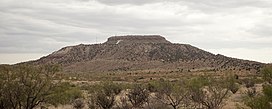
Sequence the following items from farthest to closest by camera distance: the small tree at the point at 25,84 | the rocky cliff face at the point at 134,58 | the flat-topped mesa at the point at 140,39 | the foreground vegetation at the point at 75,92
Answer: the flat-topped mesa at the point at 140,39
the rocky cliff face at the point at 134,58
the small tree at the point at 25,84
the foreground vegetation at the point at 75,92

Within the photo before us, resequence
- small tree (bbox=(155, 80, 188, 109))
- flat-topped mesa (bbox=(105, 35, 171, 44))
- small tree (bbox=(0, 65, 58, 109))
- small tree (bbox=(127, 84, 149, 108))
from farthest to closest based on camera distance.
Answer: flat-topped mesa (bbox=(105, 35, 171, 44)) < small tree (bbox=(127, 84, 149, 108)) < small tree (bbox=(155, 80, 188, 109)) < small tree (bbox=(0, 65, 58, 109))

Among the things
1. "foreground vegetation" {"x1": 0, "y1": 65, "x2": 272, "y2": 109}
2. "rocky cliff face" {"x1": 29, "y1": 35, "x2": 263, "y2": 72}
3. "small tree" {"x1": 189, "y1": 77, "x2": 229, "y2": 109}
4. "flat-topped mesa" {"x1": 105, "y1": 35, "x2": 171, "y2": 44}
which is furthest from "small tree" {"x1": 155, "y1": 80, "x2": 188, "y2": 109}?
"flat-topped mesa" {"x1": 105, "y1": 35, "x2": 171, "y2": 44}

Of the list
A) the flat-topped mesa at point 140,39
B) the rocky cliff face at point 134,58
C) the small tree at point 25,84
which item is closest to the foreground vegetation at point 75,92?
the small tree at point 25,84

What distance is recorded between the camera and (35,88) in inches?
1188

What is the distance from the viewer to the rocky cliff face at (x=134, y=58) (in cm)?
12302

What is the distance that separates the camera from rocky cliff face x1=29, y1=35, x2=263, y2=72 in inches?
4843

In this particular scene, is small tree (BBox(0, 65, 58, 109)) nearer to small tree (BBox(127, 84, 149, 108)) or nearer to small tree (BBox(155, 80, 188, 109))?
small tree (BBox(127, 84, 149, 108))

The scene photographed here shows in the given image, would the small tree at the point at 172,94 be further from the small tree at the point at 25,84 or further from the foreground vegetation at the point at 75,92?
the small tree at the point at 25,84

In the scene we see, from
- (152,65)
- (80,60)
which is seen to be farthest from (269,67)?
(80,60)

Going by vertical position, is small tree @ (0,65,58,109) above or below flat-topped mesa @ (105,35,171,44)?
below

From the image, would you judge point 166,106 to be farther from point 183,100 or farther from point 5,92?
point 5,92

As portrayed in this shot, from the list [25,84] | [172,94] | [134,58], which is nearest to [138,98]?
[172,94]

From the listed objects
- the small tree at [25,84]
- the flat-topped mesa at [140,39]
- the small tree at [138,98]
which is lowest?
the small tree at [138,98]

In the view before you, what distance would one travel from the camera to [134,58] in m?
142
